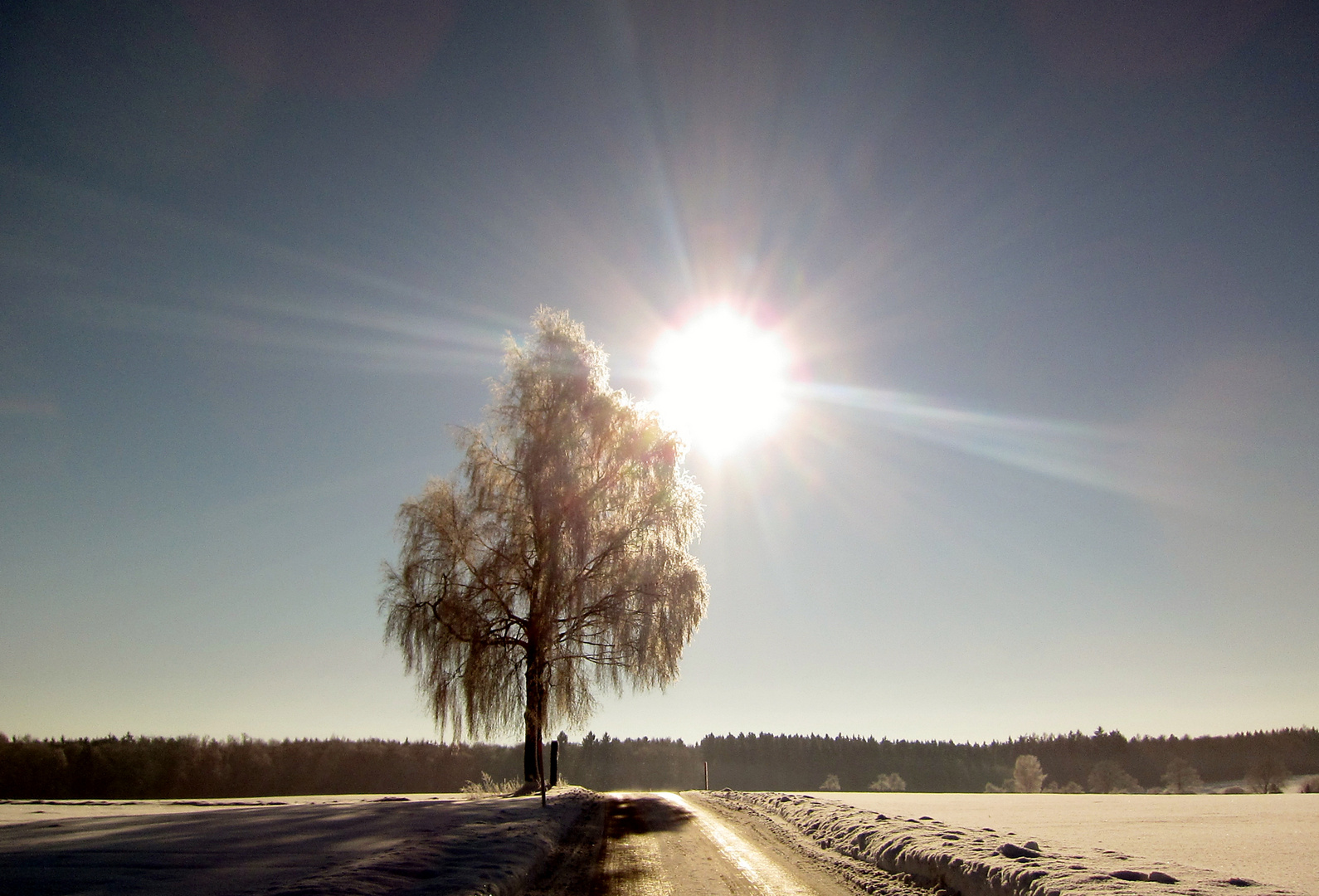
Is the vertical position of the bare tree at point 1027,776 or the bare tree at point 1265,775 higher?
the bare tree at point 1265,775

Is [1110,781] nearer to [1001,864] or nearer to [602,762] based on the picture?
[602,762]

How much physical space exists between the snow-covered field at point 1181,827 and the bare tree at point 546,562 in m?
8.04

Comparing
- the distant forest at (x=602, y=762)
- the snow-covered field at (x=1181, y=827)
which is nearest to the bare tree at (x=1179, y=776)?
the distant forest at (x=602, y=762)

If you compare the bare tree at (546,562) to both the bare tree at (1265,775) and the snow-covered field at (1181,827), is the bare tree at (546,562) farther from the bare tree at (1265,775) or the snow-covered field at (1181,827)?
the bare tree at (1265,775)

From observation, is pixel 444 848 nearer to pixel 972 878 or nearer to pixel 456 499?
pixel 972 878

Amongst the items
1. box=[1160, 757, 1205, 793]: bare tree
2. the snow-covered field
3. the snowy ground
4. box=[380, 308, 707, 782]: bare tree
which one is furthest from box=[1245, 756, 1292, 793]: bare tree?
the snowy ground

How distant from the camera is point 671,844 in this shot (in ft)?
36.0

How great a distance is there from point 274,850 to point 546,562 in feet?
43.4

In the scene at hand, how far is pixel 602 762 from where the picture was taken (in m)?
83.8

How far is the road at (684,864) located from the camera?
7645 millimetres

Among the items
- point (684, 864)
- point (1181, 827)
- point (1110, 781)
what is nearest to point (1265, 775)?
point (1110, 781)

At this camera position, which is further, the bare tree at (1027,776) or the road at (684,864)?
the bare tree at (1027,776)

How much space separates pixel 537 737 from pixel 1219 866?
56.3ft

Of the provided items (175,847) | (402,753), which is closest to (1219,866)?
(175,847)
